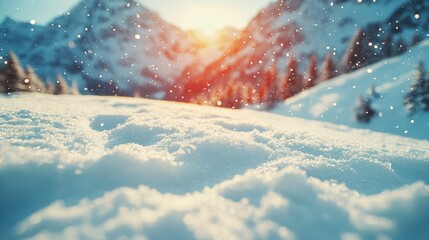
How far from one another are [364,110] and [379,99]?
1760 millimetres

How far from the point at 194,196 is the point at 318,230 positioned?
2.93 ft

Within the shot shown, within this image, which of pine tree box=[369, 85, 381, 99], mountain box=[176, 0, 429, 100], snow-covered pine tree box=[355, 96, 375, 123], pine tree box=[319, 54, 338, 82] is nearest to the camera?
snow-covered pine tree box=[355, 96, 375, 123]

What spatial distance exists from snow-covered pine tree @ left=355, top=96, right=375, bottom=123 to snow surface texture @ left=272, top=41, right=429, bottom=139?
0.33m

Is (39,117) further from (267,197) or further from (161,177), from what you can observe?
(267,197)

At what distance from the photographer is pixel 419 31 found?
252ft

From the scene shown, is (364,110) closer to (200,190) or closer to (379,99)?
(379,99)

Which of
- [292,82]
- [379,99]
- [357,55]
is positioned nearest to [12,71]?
[379,99]

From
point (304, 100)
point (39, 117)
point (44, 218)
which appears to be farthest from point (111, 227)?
point (304, 100)

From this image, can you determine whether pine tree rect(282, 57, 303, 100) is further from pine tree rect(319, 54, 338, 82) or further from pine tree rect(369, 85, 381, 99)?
pine tree rect(369, 85, 381, 99)

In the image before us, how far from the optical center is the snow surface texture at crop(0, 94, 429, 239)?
1771 mm

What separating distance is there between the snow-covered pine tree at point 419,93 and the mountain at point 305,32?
60.4 m

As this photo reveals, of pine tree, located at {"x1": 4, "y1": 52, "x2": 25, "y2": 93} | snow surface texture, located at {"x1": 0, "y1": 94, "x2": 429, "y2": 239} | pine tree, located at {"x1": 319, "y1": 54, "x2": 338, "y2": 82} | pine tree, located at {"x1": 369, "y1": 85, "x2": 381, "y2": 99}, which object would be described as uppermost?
pine tree, located at {"x1": 319, "y1": 54, "x2": 338, "y2": 82}

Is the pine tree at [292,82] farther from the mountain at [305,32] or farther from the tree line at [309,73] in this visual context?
the mountain at [305,32]

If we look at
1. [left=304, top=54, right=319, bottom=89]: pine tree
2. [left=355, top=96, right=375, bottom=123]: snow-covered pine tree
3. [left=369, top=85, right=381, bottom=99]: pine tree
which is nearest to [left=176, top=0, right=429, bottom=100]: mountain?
[left=304, top=54, right=319, bottom=89]: pine tree
